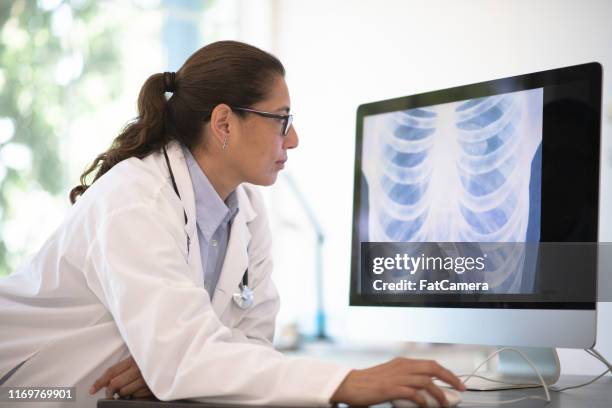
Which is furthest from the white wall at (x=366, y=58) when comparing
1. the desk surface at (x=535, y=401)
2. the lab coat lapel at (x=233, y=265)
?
the lab coat lapel at (x=233, y=265)

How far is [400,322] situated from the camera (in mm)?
1487

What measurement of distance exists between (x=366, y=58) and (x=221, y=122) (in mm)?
2030

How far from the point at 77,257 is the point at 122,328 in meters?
0.25

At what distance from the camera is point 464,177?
147 cm

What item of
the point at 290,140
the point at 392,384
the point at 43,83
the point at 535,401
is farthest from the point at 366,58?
the point at 392,384

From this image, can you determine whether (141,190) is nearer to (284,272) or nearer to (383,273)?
(383,273)

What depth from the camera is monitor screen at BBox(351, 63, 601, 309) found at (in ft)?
4.26

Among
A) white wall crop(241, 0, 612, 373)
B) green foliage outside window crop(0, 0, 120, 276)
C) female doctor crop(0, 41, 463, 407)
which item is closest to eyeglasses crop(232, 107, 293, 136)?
female doctor crop(0, 41, 463, 407)

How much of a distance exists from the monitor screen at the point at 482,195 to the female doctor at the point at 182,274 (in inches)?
9.8

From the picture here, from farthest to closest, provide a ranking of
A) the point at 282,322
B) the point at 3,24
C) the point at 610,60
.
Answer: the point at 282,322 → the point at 3,24 → the point at 610,60

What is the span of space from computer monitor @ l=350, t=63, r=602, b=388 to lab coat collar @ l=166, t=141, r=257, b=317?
0.86ft

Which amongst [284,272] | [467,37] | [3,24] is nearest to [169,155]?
[467,37]

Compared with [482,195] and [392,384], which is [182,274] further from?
[482,195]

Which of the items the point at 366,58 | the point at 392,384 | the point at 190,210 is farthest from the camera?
the point at 366,58
